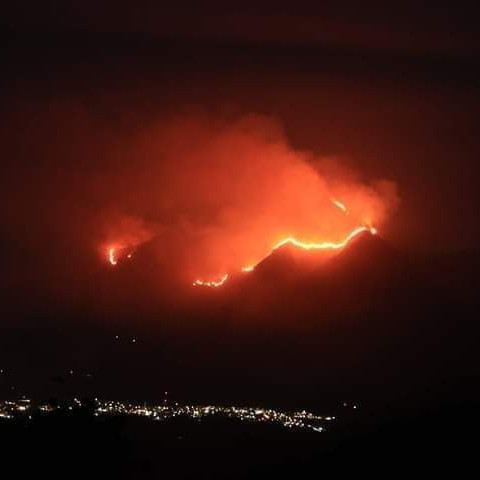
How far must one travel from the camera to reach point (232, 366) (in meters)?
80.1

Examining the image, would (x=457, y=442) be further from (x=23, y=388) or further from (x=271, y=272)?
(x=271, y=272)

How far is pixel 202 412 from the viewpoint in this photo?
58.5 meters

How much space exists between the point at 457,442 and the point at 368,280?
61669 millimetres

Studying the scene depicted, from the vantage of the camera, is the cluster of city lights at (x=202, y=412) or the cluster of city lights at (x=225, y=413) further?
the cluster of city lights at (x=225, y=413)

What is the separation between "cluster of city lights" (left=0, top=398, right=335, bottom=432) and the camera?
52.9 metres

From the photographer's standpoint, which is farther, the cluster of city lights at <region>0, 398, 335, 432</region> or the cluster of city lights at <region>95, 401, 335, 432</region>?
the cluster of city lights at <region>95, 401, 335, 432</region>

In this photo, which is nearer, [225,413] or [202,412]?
[225,413]

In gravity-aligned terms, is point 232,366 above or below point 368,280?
below

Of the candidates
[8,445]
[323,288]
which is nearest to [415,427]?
[8,445]

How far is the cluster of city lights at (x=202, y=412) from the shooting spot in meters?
52.9

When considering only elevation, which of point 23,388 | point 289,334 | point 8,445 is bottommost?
point 8,445

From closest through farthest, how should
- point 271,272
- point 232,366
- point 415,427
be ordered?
point 415,427 → point 232,366 → point 271,272

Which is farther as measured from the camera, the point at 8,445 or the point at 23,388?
the point at 23,388

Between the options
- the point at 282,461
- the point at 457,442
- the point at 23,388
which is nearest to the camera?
the point at 457,442
